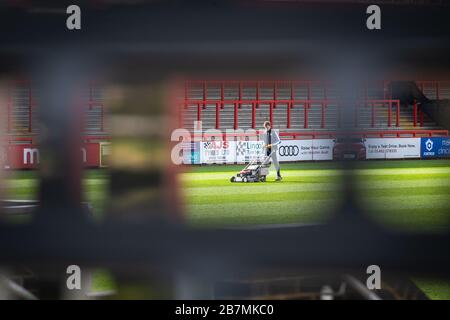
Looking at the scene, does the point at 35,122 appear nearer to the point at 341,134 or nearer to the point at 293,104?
the point at 293,104

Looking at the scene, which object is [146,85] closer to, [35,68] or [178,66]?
[178,66]

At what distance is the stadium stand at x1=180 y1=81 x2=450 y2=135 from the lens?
6.39 feet

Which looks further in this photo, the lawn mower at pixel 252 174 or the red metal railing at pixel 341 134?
the lawn mower at pixel 252 174

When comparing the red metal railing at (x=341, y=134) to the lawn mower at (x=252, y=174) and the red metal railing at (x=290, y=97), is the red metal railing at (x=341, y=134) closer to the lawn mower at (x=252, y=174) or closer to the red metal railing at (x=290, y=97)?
the red metal railing at (x=290, y=97)

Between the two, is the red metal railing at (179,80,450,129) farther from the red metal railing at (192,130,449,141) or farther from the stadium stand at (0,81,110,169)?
the stadium stand at (0,81,110,169)

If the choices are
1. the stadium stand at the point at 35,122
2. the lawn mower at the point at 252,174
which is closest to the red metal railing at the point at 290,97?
the stadium stand at the point at 35,122

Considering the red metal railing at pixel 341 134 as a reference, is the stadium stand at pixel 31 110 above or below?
above

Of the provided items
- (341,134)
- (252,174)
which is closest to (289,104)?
(341,134)

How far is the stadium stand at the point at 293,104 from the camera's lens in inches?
76.6

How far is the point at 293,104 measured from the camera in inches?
80.6

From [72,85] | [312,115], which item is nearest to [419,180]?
[312,115]

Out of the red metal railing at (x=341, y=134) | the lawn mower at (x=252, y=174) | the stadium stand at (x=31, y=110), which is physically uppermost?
the stadium stand at (x=31, y=110)

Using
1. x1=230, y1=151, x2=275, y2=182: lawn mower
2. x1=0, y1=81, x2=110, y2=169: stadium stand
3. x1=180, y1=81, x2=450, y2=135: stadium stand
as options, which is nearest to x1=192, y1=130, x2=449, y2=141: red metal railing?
x1=180, y1=81, x2=450, y2=135: stadium stand

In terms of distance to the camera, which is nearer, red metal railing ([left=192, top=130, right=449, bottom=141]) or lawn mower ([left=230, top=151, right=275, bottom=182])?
red metal railing ([left=192, top=130, right=449, bottom=141])
